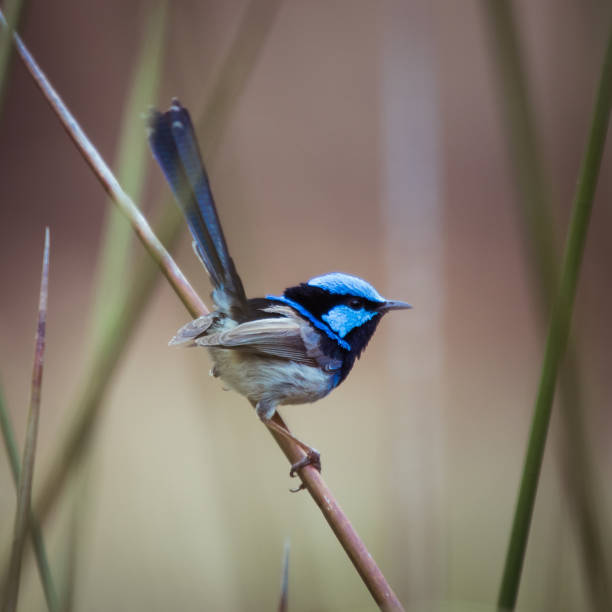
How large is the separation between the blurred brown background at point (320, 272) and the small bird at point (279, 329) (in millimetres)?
72

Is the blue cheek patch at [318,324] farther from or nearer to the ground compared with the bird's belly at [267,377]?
farther from the ground

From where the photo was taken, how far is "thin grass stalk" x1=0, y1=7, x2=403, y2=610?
109 cm

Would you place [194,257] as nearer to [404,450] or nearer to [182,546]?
[404,450]

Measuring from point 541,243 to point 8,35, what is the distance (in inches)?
33.9

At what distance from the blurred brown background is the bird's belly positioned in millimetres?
94

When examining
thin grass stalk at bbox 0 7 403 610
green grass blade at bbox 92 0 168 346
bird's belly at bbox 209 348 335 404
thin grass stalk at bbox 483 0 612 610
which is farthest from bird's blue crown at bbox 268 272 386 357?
thin grass stalk at bbox 483 0 612 610

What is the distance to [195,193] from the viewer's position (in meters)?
1.65

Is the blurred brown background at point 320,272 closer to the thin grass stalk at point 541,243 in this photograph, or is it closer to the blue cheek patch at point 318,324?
the thin grass stalk at point 541,243

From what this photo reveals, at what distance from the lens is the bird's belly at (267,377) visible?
187 centimetres

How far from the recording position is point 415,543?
1.61 meters

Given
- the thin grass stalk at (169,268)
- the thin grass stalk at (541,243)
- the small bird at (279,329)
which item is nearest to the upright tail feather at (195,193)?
the small bird at (279,329)

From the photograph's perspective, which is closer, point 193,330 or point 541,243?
point 541,243

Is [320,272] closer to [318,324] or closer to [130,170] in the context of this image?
[318,324]

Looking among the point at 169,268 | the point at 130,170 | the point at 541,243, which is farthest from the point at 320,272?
the point at 541,243
